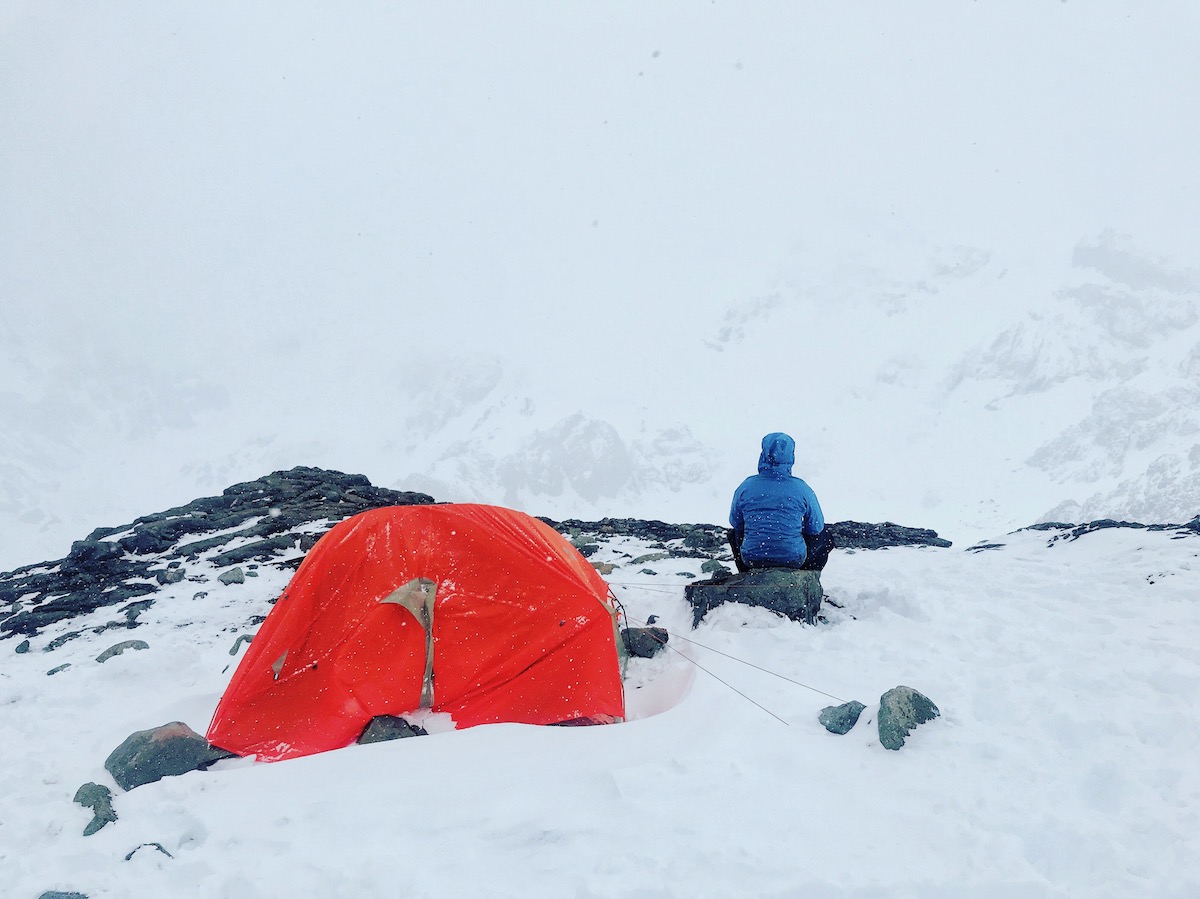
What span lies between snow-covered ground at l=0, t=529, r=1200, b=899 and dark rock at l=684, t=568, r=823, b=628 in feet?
1.39

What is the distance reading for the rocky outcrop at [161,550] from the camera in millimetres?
9156

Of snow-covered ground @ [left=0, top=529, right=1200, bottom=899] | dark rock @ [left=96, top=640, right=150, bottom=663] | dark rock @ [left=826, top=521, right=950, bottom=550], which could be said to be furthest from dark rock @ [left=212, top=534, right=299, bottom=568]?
dark rock @ [left=826, top=521, right=950, bottom=550]

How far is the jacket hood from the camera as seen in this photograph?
6637mm

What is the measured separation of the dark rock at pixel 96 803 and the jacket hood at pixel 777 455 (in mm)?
5463

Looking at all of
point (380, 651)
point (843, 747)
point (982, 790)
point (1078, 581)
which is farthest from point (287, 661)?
point (1078, 581)

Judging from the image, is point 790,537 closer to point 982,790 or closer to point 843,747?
point 843,747

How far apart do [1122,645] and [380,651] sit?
5.53 meters

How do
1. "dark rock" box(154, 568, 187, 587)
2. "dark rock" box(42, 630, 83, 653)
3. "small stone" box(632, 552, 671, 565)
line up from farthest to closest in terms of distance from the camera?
"small stone" box(632, 552, 671, 565) < "dark rock" box(154, 568, 187, 587) < "dark rock" box(42, 630, 83, 653)

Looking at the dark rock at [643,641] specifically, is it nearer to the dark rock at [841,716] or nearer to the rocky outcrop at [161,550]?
the dark rock at [841,716]

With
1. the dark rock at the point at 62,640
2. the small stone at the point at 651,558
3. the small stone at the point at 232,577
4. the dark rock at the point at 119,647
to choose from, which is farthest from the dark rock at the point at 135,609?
the small stone at the point at 651,558

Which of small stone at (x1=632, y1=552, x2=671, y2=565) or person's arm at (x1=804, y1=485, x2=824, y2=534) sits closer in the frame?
person's arm at (x1=804, y1=485, x2=824, y2=534)

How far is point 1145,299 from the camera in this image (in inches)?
5546

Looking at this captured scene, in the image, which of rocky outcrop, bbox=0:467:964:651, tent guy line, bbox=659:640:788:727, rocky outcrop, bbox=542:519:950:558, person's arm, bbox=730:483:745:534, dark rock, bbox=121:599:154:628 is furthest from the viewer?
rocky outcrop, bbox=542:519:950:558

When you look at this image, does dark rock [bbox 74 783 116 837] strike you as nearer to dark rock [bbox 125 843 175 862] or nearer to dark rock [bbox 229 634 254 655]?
dark rock [bbox 125 843 175 862]
